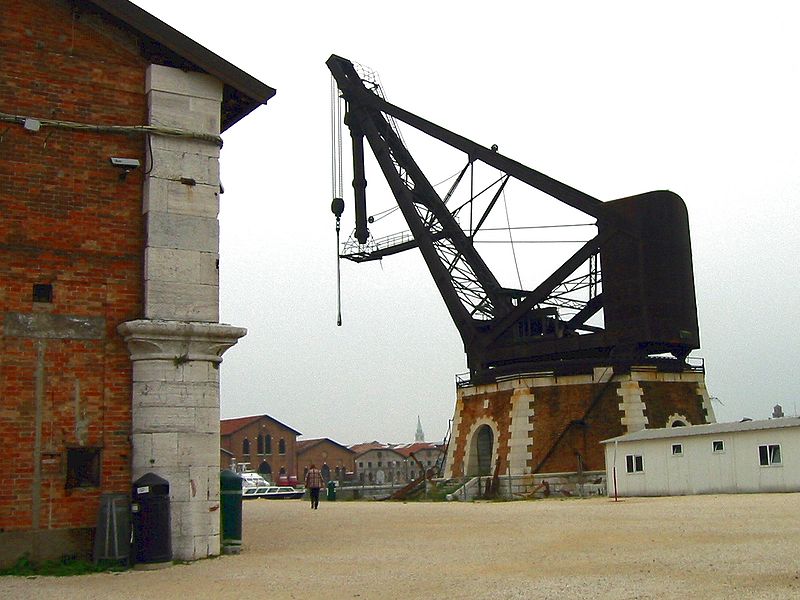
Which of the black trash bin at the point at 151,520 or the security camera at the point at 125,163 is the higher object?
the security camera at the point at 125,163

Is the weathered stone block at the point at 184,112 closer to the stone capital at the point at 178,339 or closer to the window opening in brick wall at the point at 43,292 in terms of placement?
the window opening in brick wall at the point at 43,292

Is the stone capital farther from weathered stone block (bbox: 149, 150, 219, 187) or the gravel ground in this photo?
the gravel ground

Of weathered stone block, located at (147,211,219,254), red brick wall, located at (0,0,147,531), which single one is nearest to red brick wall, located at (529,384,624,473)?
weathered stone block, located at (147,211,219,254)

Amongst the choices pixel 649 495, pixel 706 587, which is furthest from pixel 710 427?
pixel 706 587

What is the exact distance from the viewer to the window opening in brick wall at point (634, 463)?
92.5 feet

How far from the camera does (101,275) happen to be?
1267 centimetres

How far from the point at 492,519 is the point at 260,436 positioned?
70658 millimetres

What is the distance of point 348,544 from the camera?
13.6 metres

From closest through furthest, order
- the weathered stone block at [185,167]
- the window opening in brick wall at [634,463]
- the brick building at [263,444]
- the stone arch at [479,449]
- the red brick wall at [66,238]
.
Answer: the red brick wall at [66,238], the weathered stone block at [185,167], the window opening in brick wall at [634,463], the stone arch at [479,449], the brick building at [263,444]

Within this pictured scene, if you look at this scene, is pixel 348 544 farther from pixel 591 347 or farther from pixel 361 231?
pixel 361 231

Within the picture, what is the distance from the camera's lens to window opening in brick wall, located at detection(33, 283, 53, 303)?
12242 mm

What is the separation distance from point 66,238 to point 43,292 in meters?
0.77

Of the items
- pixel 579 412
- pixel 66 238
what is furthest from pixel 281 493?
pixel 66 238

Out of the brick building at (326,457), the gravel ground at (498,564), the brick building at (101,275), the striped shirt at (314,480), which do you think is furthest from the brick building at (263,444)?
the brick building at (101,275)
